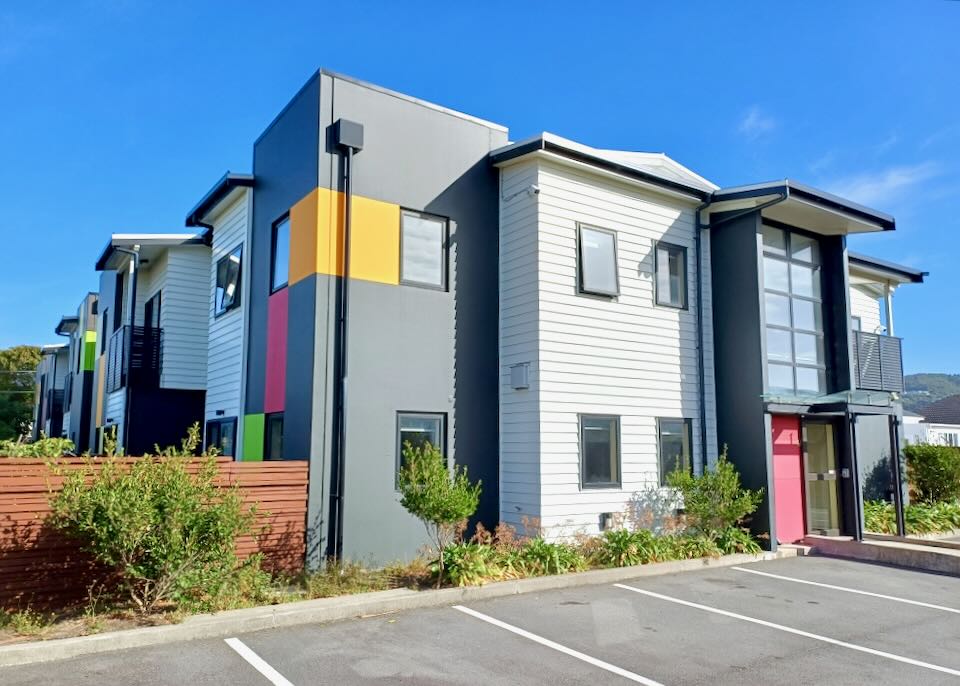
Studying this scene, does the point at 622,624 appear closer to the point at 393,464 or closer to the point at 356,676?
the point at 356,676

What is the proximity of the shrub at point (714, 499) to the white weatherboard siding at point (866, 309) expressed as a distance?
8622mm

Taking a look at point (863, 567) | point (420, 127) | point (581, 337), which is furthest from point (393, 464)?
point (863, 567)

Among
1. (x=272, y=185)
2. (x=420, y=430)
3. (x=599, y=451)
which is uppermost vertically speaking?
(x=272, y=185)

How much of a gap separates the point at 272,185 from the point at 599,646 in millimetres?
8793

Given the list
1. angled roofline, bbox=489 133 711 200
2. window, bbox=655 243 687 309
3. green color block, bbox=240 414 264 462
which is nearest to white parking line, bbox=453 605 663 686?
green color block, bbox=240 414 264 462

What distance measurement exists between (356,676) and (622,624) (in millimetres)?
3035

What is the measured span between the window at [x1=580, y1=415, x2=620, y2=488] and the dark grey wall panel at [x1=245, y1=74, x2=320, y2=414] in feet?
14.3

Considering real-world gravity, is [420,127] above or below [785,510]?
above

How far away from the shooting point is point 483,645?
265 inches

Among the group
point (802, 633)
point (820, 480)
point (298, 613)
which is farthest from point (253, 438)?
point (820, 480)

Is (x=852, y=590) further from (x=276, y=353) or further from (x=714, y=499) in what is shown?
(x=276, y=353)

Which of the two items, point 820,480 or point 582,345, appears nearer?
point 582,345

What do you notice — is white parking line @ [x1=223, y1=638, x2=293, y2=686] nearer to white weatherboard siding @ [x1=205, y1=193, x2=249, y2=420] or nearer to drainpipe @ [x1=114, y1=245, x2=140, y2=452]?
white weatherboard siding @ [x1=205, y1=193, x2=249, y2=420]

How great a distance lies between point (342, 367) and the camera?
9.95 metres
